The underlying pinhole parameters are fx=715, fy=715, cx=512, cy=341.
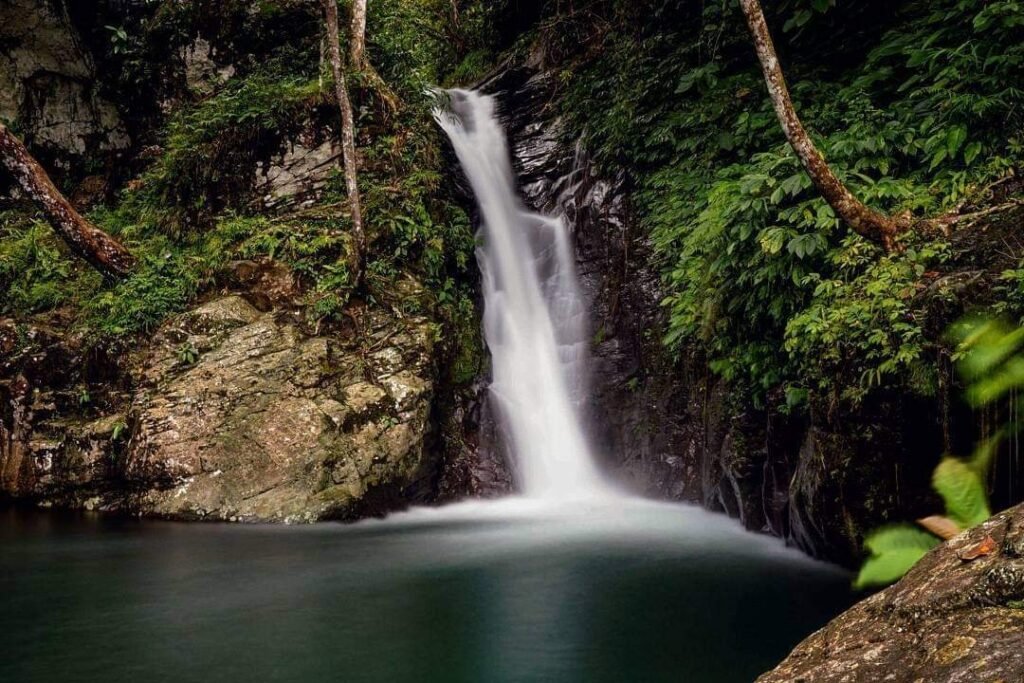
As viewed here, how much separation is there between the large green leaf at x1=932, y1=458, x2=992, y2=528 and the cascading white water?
7772 millimetres

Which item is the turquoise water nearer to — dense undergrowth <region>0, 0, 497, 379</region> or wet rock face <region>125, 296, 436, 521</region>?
wet rock face <region>125, 296, 436, 521</region>

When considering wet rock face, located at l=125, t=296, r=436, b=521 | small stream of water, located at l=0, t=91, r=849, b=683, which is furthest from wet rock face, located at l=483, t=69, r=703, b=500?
wet rock face, located at l=125, t=296, r=436, b=521

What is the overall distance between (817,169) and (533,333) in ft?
18.9

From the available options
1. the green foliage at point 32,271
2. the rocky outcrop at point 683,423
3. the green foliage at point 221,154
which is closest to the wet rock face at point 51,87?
the green foliage at point 32,271

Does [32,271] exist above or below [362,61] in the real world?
below

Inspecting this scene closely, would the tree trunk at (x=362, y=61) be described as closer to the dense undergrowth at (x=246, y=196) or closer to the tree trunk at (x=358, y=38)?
the tree trunk at (x=358, y=38)

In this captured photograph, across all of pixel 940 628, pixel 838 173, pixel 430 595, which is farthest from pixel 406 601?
pixel 838 173

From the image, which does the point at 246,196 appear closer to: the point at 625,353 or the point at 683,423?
the point at 625,353

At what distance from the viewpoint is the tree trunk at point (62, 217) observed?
971 cm

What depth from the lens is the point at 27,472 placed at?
9.43 metres

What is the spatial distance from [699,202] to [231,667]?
23.0ft

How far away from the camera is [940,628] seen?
2.33 m

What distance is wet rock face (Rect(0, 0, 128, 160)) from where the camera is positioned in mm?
12531

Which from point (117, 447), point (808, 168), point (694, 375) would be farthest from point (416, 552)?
point (808, 168)
